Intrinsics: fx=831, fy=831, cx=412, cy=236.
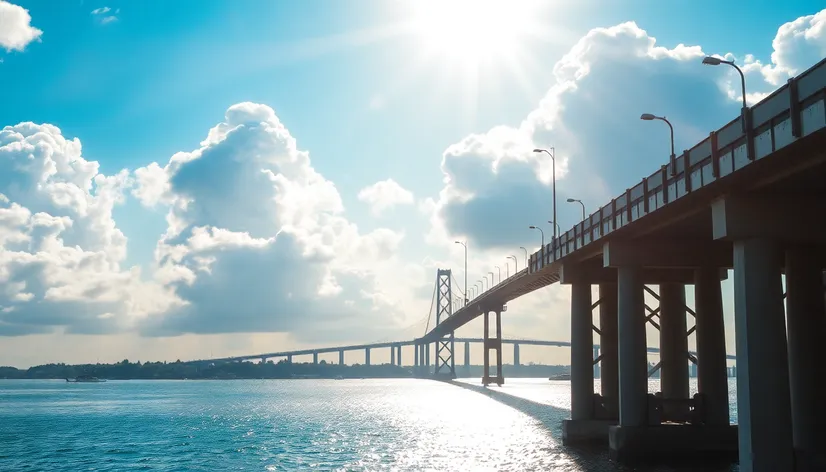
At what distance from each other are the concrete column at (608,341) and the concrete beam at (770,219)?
1099 inches

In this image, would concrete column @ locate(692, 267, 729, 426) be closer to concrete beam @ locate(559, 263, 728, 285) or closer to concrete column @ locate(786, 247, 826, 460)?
concrete beam @ locate(559, 263, 728, 285)

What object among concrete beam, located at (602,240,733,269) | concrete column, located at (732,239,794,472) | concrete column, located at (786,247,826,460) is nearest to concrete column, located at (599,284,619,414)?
concrete beam, located at (602,240,733,269)

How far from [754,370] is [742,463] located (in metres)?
3.60

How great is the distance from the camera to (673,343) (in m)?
55.3

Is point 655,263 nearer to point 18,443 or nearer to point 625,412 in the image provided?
point 625,412

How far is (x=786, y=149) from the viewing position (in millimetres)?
27062

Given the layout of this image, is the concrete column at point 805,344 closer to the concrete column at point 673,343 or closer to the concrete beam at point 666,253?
the concrete beam at point 666,253

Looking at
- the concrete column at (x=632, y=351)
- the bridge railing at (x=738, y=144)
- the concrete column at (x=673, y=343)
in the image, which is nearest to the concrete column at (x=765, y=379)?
the bridge railing at (x=738, y=144)

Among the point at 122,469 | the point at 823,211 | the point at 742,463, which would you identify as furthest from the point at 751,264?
the point at 122,469

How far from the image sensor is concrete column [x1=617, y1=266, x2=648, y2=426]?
46062mm

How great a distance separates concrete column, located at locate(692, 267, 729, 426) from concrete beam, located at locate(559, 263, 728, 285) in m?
5.83

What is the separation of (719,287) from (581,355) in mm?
12399

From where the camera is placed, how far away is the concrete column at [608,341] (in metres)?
59.4

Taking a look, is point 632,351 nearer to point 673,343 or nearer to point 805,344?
point 673,343
